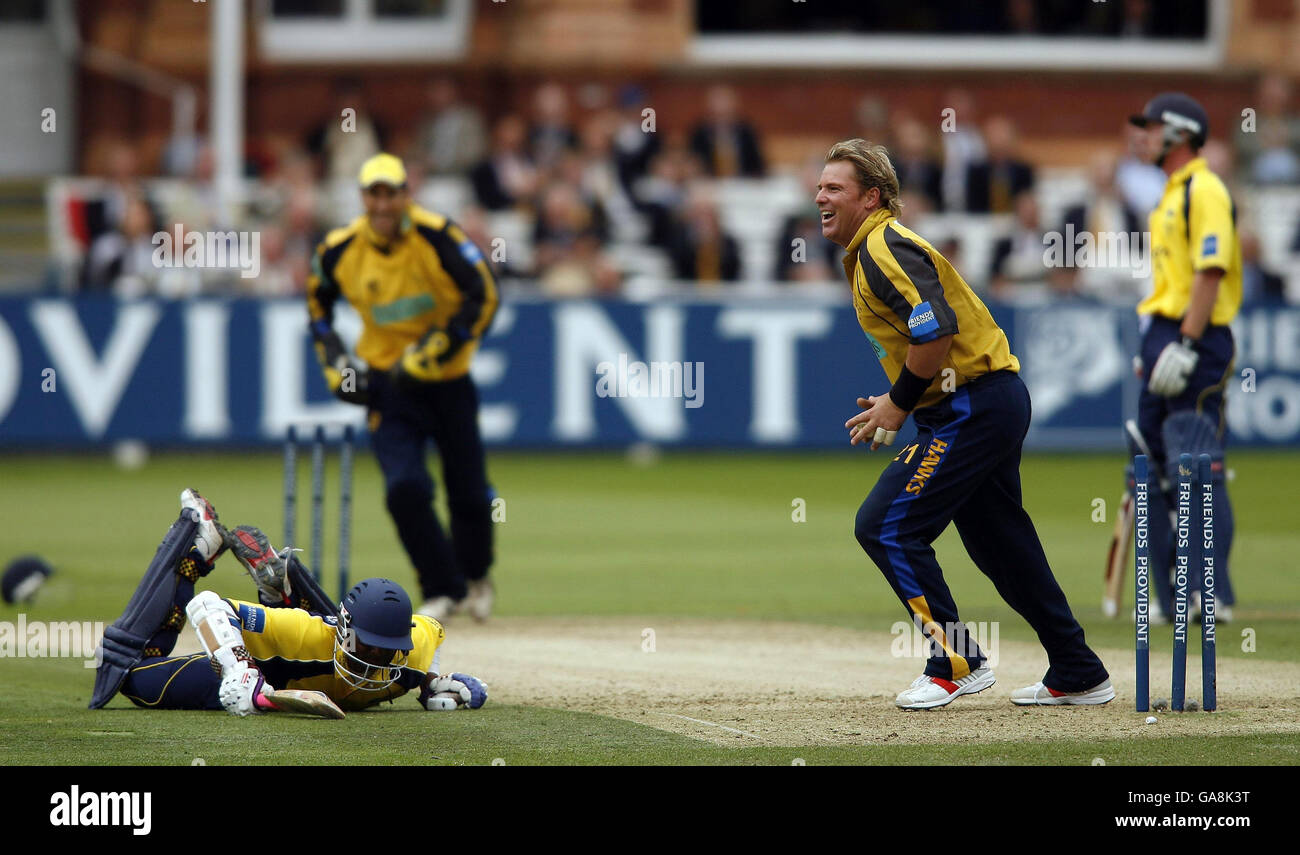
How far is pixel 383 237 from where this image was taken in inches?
436

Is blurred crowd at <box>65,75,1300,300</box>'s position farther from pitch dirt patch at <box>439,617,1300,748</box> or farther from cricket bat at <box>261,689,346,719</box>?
cricket bat at <box>261,689,346,719</box>

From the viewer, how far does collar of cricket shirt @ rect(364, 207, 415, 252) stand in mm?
11094

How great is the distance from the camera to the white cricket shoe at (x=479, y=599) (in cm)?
1143

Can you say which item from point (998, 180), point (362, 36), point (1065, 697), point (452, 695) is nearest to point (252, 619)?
point (452, 695)

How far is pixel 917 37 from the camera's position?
2816cm

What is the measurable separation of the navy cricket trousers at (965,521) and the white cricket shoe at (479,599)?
3928mm

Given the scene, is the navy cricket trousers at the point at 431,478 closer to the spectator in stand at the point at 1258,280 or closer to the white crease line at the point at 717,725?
the white crease line at the point at 717,725

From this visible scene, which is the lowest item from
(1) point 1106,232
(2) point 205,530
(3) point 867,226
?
(2) point 205,530

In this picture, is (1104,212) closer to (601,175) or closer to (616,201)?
(616,201)

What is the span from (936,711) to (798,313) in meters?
12.8

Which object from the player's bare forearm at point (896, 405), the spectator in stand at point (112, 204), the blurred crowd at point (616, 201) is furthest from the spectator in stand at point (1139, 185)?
the player's bare forearm at point (896, 405)

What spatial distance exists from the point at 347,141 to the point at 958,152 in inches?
292

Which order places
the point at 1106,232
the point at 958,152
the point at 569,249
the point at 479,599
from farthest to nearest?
the point at 958,152 → the point at 1106,232 → the point at 569,249 → the point at 479,599

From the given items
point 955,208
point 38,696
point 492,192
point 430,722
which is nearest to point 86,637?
point 38,696
